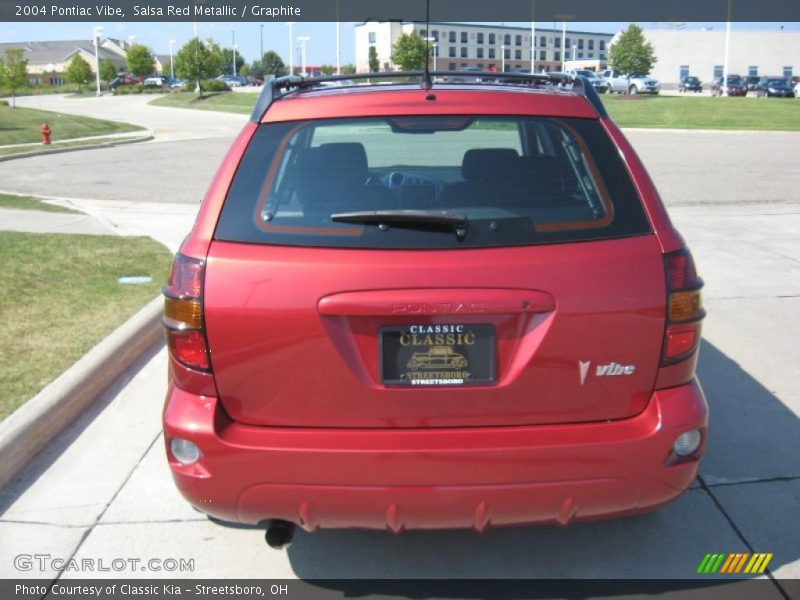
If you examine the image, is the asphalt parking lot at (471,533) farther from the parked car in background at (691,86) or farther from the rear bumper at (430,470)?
the parked car in background at (691,86)

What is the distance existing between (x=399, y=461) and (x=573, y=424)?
600 millimetres

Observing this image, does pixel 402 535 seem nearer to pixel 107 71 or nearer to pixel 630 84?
pixel 630 84

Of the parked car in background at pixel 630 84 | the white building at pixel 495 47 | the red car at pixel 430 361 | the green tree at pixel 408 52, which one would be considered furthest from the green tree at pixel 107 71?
the red car at pixel 430 361

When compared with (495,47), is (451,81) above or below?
below

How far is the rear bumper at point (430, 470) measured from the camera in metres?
2.81

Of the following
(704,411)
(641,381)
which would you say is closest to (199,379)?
(641,381)

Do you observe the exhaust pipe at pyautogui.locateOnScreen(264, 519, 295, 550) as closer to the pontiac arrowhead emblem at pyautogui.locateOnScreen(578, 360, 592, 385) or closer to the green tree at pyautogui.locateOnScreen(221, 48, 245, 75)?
the pontiac arrowhead emblem at pyautogui.locateOnScreen(578, 360, 592, 385)

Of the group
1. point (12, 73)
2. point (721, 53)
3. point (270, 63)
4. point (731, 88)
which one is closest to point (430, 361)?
point (12, 73)

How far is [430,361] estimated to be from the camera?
2846mm

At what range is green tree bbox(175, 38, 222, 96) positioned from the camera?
6334 cm

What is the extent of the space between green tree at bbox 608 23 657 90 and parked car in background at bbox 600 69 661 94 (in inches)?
30.1

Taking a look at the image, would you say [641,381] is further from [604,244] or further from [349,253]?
[349,253]

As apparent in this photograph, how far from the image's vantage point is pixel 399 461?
281 centimetres

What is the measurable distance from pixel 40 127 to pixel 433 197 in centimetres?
3175
